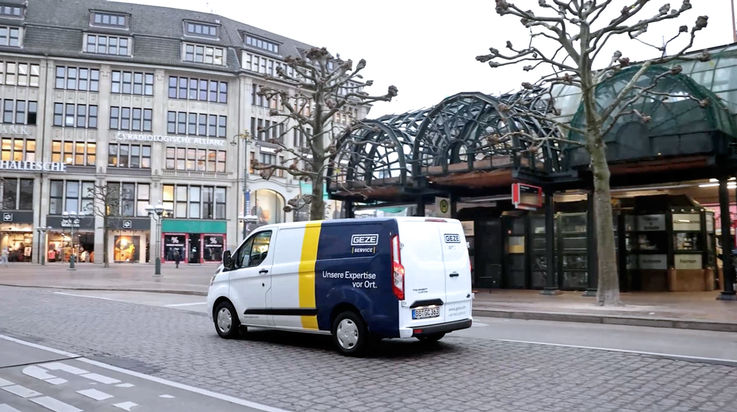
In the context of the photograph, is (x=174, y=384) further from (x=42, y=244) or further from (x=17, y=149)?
(x=17, y=149)

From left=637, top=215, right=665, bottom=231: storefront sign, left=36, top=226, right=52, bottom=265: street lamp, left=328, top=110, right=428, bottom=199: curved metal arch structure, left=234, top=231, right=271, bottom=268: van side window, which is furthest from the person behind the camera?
left=36, top=226, right=52, bottom=265: street lamp

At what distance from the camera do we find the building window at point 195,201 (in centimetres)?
6128

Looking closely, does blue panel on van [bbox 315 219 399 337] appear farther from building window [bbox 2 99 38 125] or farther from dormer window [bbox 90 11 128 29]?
dormer window [bbox 90 11 128 29]

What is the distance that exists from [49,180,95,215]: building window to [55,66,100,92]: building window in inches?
358

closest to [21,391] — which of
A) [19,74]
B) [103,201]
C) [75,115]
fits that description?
[103,201]

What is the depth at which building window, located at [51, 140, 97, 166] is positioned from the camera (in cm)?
5806

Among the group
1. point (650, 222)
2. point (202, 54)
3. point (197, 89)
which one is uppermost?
point (202, 54)

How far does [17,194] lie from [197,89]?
63.7 feet

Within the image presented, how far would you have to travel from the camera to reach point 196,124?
6269 centimetres

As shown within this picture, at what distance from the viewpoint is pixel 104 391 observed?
6727mm

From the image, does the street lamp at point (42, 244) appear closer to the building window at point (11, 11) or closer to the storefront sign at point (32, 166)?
the storefront sign at point (32, 166)

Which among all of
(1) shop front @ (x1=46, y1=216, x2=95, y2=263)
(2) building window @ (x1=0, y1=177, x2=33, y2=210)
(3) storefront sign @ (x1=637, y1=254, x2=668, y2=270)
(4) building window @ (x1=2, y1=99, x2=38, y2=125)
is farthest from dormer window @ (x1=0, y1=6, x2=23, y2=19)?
(3) storefront sign @ (x1=637, y1=254, x2=668, y2=270)

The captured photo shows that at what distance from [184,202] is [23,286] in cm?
3666

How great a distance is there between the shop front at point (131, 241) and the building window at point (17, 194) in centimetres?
782
